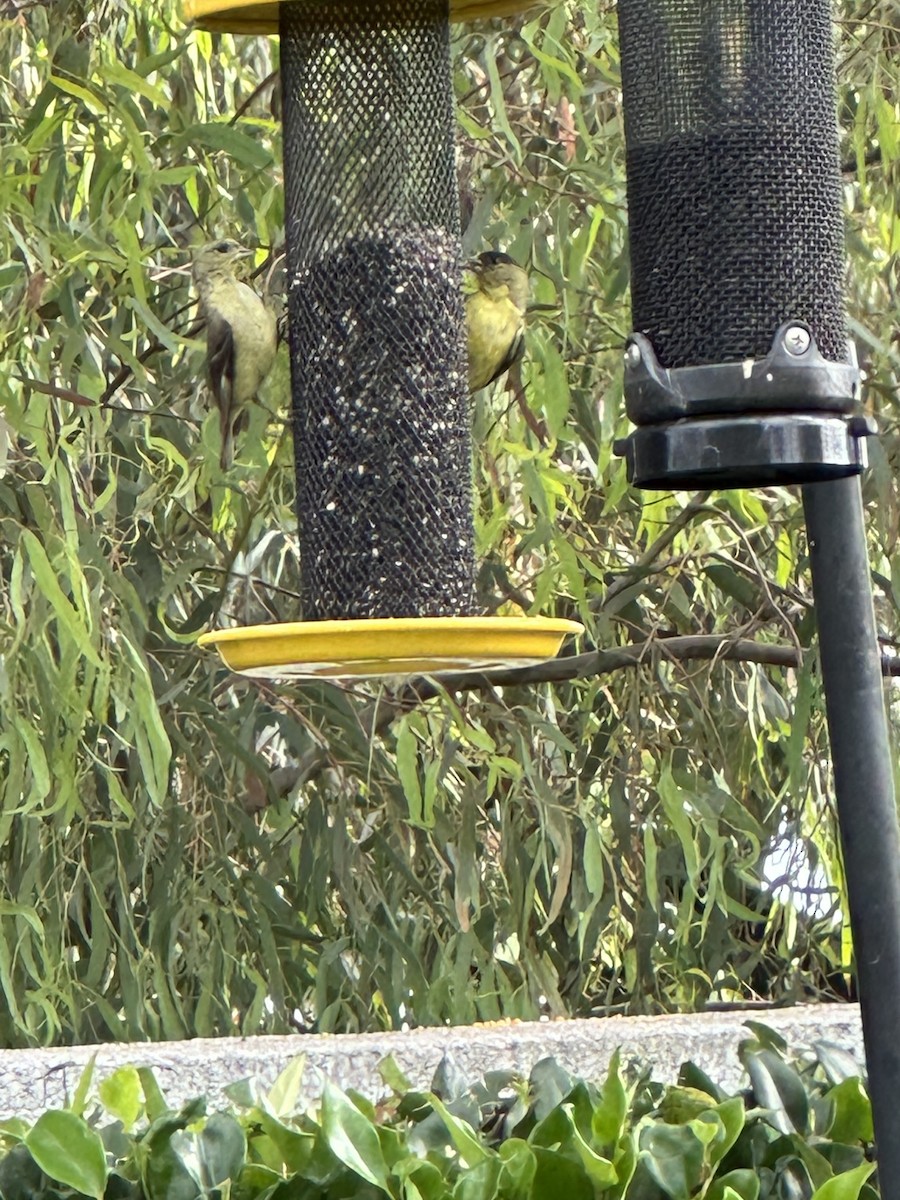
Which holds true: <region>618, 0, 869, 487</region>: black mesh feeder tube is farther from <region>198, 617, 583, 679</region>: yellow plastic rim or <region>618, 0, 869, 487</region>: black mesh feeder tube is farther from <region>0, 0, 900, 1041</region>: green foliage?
<region>0, 0, 900, 1041</region>: green foliage

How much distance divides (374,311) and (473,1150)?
0.87 meters

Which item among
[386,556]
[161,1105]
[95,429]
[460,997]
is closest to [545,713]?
[460,997]

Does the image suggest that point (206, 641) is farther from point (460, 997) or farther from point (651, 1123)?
point (460, 997)

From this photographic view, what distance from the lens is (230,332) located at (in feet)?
Result: 9.11

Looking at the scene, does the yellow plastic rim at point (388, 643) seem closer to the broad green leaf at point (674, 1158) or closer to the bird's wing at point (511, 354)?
the broad green leaf at point (674, 1158)

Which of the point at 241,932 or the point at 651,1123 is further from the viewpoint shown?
the point at 241,932

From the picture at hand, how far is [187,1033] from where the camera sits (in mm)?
3561

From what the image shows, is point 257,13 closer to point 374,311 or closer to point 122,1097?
point 374,311

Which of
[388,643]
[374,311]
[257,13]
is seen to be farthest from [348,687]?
[388,643]

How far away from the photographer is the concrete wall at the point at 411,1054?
2.64 m

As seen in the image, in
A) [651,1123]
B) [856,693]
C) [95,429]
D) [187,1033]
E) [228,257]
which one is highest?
[228,257]

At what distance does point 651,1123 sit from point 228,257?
4.44 feet

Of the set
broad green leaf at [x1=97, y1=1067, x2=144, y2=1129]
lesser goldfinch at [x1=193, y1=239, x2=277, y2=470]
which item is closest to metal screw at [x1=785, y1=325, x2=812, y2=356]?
broad green leaf at [x1=97, y1=1067, x2=144, y2=1129]

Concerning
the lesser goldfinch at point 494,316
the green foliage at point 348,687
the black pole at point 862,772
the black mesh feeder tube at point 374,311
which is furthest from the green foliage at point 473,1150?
the lesser goldfinch at point 494,316
